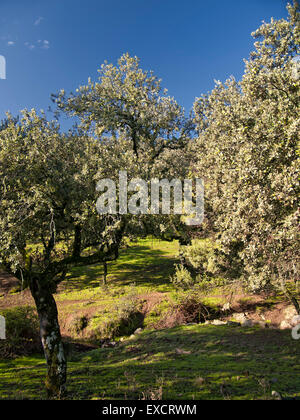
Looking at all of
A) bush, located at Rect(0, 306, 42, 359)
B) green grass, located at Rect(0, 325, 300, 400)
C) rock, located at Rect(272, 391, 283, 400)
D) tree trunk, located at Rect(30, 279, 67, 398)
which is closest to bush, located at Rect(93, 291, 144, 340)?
green grass, located at Rect(0, 325, 300, 400)

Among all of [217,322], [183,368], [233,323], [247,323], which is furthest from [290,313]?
[183,368]

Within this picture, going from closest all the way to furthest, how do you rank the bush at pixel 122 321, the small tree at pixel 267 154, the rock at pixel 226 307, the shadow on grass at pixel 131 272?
the small tree at pixel 267 154 < the bush at pixel 122 321 < the rock at pixel 226 307 < the shadow on grass at pixel 131 272

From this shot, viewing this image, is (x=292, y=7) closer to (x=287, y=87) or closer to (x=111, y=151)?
(x=287, y=87)

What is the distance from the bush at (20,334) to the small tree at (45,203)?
29.5 feet

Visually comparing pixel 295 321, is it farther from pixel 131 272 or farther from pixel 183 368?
pixel 131 272

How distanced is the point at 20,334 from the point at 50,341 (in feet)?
35.5

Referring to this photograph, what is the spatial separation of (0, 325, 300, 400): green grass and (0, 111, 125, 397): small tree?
217 centimetres

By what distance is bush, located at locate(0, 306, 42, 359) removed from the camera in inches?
725

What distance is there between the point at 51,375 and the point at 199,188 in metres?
15.2

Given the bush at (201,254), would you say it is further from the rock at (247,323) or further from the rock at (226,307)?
the rock at (247,323)

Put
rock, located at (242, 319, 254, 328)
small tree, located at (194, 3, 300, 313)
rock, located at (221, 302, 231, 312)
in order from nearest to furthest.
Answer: small tree, located at (194, 3, 300, 313)
rock, located at (242, 319, 254, 328)
rock, located at (221, 302, 231, 312)

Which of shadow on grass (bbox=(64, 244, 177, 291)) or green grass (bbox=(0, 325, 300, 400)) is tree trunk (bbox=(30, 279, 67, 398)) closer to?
green grass (bbox=(0, 325, 300, 400))

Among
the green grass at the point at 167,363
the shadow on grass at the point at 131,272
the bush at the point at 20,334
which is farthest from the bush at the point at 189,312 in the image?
the bush at the point at 20,334

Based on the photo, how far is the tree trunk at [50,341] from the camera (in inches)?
413
